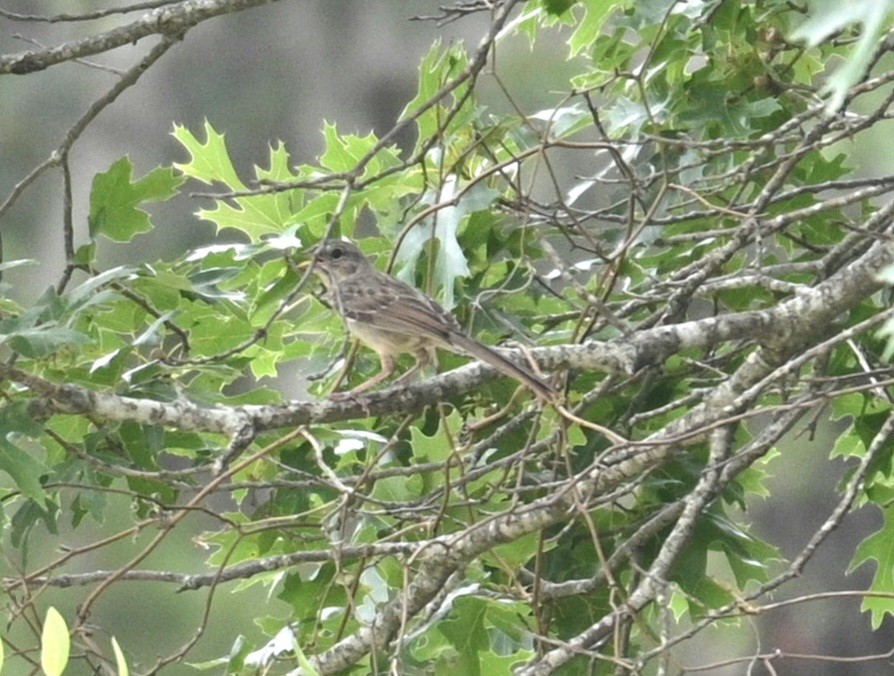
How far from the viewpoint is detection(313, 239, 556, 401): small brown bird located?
2926 mm

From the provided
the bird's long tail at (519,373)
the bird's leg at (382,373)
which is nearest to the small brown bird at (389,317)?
the bird's leg at (382,373)

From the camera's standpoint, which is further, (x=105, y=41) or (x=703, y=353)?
(x=703, y=353)

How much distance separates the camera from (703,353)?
3.16 metres

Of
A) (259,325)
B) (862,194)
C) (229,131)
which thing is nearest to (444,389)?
(259,325)

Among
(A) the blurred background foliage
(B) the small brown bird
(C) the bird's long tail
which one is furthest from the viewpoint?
(A) the blurred background foliage

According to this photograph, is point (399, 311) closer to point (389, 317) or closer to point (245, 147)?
point (389, 317)

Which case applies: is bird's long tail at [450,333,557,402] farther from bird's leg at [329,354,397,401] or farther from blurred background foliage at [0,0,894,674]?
blurred background foliage at [0,0,894,674]

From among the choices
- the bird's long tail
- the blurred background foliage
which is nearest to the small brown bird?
the bird's long tail

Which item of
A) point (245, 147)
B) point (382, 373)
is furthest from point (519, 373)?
point (245, 147)

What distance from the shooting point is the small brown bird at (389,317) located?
9.60ft

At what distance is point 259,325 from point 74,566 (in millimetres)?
6219

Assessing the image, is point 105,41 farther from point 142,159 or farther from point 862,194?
point 142,159

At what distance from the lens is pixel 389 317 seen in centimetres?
314

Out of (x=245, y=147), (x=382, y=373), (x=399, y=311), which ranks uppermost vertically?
(x=399, y=311)
